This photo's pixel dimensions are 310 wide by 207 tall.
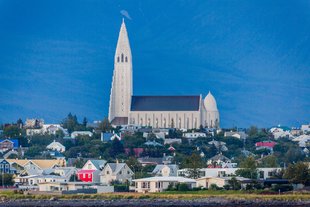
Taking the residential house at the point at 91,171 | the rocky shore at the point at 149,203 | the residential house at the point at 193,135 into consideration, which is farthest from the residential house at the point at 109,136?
the rocky shore at the point at 149,203

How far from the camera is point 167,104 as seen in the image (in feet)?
385

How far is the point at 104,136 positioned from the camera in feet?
345

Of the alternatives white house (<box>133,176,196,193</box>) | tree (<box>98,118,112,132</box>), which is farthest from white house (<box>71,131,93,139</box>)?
white house (<box>133,176,196,193</box>)

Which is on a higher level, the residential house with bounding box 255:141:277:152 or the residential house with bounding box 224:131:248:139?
the residential house with bounding box 224:131:248:139

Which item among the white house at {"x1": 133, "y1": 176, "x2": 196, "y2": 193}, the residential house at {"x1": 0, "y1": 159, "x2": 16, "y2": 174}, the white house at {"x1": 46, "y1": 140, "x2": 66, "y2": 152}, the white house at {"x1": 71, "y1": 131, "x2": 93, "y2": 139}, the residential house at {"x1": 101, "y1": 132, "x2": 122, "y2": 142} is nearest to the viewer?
the white house at {"x1": 133, "y1": 176, "x2": 196, "y2": 193}

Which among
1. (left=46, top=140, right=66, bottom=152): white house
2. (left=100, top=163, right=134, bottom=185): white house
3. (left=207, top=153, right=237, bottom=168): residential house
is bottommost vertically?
(left=100, top=163, right=134, bottom=185): white house

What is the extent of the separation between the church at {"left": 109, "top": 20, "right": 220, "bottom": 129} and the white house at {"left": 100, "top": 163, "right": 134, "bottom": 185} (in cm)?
3877

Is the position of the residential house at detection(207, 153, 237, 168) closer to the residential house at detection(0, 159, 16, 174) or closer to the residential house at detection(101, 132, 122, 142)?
the residential house at detection(0, 159, 16, 174)

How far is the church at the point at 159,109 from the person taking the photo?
11644 cm

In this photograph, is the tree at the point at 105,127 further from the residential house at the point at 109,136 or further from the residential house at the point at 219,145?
the residential house at the point at 219,145

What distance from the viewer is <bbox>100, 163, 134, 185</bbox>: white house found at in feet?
247

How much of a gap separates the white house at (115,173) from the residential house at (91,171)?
403 millimetres

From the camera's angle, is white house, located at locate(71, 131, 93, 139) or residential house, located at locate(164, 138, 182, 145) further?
white house, located at locate(71, 131, 93, 139)

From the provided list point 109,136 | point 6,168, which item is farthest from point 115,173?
point 109,136
